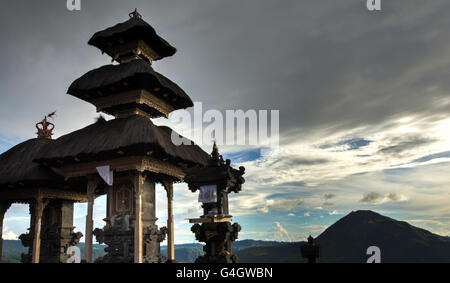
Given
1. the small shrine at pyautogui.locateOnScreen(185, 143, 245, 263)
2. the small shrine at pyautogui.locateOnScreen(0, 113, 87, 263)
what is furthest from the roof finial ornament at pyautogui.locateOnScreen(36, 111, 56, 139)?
the small shrine at pyautogui.locateOnScreen(185, 143, 245, 263)

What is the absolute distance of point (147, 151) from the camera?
1603 centimetres

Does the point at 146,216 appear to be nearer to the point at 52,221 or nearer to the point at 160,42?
the point at 52,221

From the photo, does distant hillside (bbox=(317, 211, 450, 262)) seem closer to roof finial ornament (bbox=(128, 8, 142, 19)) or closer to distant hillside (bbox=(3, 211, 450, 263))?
distant hillside (bbox=(3, 211, 450, 263))

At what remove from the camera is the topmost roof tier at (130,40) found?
19484 millimetres

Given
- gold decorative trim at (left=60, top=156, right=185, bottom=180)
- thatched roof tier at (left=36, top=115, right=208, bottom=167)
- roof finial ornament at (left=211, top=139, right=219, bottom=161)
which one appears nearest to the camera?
roof finial ornament at (left=211, top=139, right=219, bottom=161)

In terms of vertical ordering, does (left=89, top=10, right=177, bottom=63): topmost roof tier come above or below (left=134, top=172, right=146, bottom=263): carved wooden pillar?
above

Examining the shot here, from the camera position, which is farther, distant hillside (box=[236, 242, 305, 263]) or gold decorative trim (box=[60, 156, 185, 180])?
distant hillside (box=[236, 242, 305, 263])

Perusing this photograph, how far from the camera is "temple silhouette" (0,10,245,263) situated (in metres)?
16.1

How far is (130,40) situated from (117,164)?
7958 mm

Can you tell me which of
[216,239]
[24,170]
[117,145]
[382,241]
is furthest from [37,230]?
[382,241]

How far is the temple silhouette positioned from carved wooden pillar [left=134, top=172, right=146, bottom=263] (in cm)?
5

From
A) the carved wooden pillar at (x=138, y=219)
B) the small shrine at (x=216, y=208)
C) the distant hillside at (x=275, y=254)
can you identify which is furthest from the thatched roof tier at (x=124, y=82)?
the distant hillside at (x=275, y=254)
